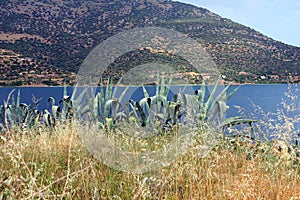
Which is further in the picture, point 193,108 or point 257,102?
point 257,102

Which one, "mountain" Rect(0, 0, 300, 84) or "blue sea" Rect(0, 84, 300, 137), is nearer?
"blue sea" Rect(0, 84, 300, 137)

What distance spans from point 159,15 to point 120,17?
627cm

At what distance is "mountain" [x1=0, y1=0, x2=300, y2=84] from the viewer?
127ft

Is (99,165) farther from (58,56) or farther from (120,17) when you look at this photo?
(120,17)

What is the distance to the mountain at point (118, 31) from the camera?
38.8 metres

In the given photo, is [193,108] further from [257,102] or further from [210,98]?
[257,102]

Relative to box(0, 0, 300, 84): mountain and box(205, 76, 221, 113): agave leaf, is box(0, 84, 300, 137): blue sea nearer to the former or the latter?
box(205, 76, 221, 113): agave leaf

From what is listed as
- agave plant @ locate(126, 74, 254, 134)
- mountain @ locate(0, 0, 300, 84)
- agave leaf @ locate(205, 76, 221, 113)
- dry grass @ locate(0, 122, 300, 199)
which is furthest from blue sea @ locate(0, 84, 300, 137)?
mountain @ locate(0, 0, 300, 84)

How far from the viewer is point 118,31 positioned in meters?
51.2

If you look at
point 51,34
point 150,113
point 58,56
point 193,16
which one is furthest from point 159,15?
point 150,113

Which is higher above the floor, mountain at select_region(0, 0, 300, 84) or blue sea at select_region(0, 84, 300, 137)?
mountain at select_region(0, 0, 300, 84)

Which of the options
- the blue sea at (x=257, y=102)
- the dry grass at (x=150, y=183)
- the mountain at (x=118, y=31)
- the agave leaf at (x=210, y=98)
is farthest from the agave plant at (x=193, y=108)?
the mountain at (x=118, y=31)

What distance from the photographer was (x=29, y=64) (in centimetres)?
4291

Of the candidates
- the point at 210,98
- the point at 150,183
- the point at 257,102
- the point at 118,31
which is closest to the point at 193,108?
the point at 210,98
